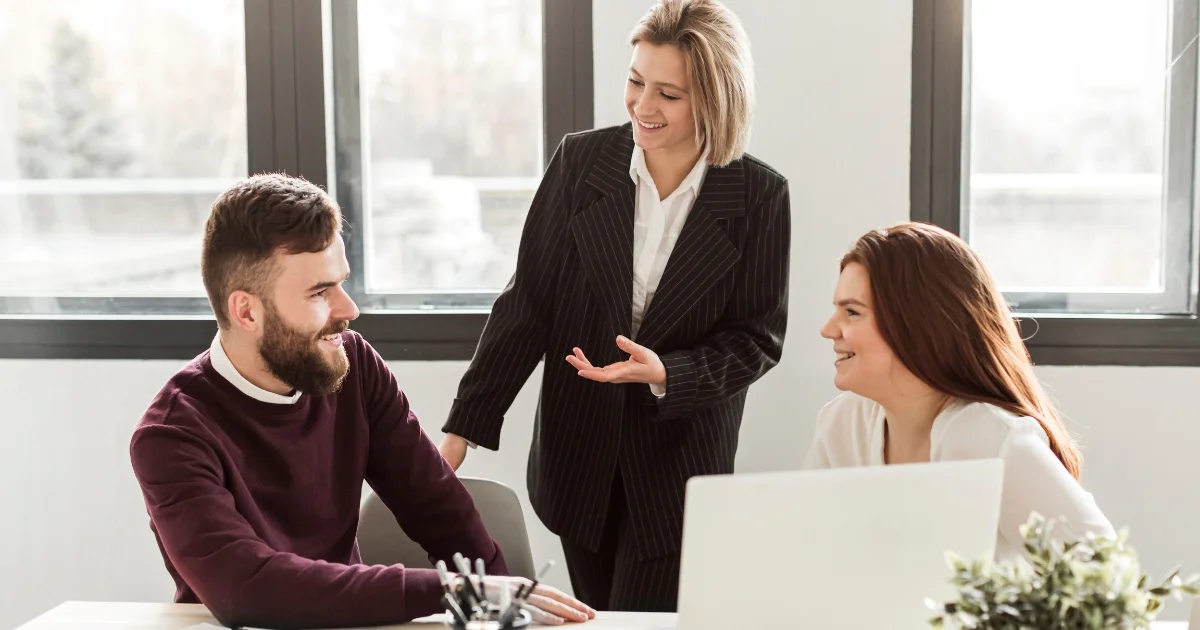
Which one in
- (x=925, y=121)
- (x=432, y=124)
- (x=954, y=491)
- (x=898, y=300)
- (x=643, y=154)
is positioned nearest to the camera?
(x=954, y=491)

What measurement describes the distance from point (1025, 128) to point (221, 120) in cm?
210

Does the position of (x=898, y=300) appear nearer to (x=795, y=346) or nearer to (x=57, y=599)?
(x=795, y=346)

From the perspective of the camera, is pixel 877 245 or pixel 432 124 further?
pixel 432 124

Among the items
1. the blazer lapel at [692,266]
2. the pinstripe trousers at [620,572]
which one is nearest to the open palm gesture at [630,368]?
the blazer lapel at [692,266]

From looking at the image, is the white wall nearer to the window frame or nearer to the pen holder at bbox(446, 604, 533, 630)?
the window frame

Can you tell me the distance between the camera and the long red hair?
1673 millimetres

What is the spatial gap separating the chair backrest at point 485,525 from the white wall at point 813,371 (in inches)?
32.3

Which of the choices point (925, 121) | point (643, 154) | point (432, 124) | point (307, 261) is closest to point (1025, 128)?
point (925, 121)

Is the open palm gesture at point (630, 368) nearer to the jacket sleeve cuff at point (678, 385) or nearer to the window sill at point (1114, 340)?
the jacket sleeve cuff at point (678, 385)

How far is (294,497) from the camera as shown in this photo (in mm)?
Answer: 1732

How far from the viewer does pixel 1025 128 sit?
112 inches

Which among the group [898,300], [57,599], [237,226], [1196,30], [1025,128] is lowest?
[57,599]

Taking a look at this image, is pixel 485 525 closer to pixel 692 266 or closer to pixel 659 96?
pixel 692 266

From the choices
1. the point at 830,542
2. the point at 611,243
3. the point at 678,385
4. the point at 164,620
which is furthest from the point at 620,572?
the point at 830,542
